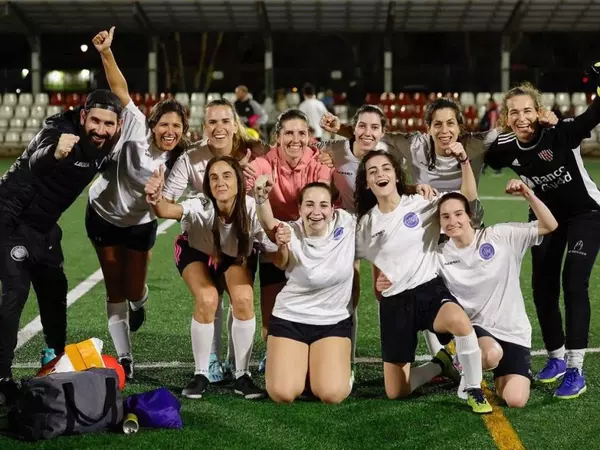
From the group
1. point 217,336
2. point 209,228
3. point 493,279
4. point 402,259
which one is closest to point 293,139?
point 209,228

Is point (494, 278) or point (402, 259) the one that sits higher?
point (402, 259)

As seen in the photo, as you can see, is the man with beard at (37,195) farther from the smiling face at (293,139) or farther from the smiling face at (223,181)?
the smiling face at (293,139)

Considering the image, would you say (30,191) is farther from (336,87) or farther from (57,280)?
(336,87)

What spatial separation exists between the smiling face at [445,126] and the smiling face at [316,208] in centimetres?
88

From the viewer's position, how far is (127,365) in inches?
258

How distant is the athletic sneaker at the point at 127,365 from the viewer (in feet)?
21.2

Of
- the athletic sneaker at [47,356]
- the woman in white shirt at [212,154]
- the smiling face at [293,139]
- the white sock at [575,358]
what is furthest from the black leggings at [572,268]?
the athletic sneaker at [47,356]

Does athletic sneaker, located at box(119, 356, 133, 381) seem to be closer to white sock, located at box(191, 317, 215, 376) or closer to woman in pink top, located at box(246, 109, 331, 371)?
white sock, located at box(191, 317, 215, 376)

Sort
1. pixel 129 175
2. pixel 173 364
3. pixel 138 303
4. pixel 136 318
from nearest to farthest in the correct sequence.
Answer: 1. pixel 129 175
2. pixel 173 364
3. pixel 138 303
4. pixel 136 318

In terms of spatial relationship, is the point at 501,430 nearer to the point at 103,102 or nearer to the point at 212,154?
the point at 212,154

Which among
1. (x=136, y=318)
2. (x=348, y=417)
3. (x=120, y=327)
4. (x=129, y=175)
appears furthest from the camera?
(x=136, y=318)

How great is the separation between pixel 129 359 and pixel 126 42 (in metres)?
24.8

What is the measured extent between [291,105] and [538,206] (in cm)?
2127

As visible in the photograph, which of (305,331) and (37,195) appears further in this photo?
(305,331)
